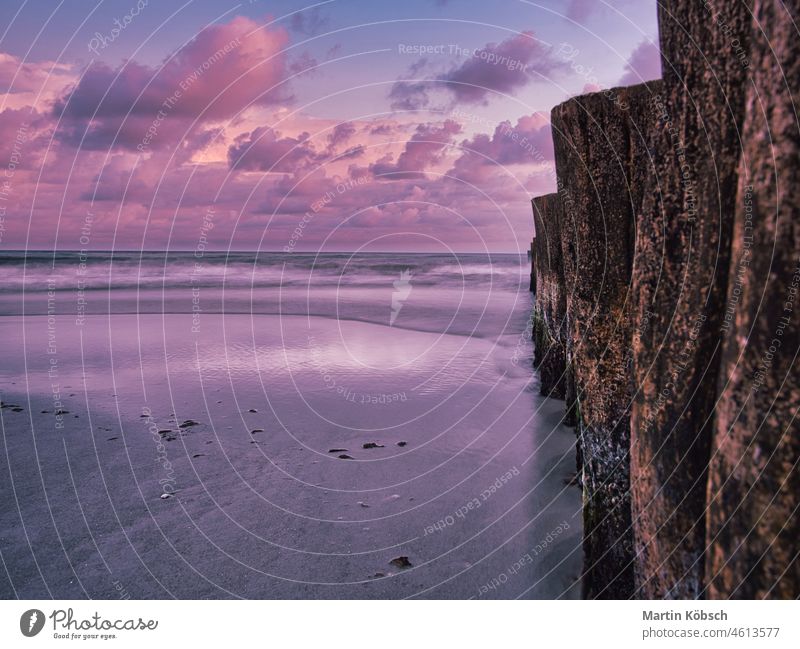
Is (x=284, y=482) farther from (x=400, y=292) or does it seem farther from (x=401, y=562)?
(x=400, y=292)

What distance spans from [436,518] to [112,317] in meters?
12.1

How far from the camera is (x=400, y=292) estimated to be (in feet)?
67.6

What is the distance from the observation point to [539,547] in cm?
327

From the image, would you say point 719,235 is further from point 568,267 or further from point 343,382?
point 343,382

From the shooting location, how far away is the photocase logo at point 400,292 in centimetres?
1439
